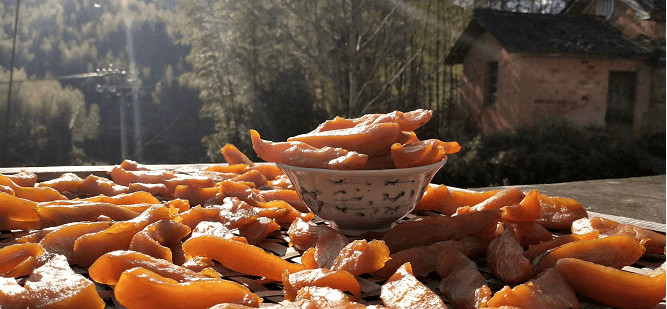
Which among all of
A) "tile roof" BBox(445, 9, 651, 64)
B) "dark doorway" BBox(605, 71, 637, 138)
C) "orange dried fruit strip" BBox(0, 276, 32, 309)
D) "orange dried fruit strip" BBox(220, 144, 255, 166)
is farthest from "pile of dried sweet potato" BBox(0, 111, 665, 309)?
"dark doorway" BBox(605, 71, 637, 138)

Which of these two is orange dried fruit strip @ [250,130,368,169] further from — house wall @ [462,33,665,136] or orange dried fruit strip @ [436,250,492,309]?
house wall @ [462,33,665,136]

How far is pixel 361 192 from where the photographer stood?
1284 mm

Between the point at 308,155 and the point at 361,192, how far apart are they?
157mm

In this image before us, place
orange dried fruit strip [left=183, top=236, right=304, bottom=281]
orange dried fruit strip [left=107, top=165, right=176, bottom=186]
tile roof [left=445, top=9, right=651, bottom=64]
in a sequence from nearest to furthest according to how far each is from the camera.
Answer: orange dried fruit strip [left=183, top=236, right=304, bottom=281] → orange dried fruit strip [left=107, top=165, right=176, bottom=186] → tile roof [left=445, top=9, right=651, bottom=64]

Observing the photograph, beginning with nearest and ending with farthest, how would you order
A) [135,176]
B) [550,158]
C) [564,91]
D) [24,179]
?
1. [24,179]
2. [135,176]
3. [550,158]
4. [564,91]

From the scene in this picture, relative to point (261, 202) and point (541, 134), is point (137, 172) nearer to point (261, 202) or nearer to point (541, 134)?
point (261, 202)

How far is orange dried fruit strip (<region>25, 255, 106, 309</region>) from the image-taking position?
84 cm

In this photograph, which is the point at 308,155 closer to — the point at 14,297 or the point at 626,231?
the point at 14,297

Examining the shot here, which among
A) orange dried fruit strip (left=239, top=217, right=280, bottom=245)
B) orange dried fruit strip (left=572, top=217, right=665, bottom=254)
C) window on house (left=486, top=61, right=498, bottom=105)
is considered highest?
window on house (left=486, top=61, right=498, bottom=105)

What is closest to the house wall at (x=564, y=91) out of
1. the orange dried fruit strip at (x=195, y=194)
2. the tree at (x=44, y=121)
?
the tree at (x=44, y=121)

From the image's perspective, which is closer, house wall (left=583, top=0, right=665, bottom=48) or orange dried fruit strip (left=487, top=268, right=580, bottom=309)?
orange dried fruit strip (left=487, top=268, right=580, bottom=309)

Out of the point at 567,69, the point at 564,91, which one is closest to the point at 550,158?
the point at 564,91

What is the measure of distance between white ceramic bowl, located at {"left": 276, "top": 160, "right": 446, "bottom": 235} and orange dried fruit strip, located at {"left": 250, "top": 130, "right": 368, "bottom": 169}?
2 cm

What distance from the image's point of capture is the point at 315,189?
132 cm
